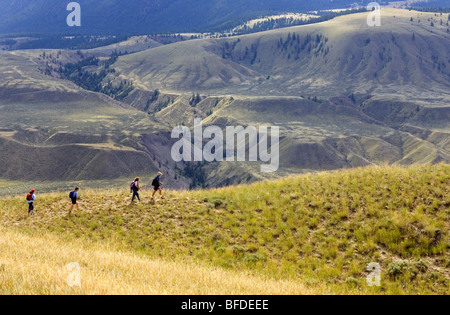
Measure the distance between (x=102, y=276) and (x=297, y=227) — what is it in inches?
481

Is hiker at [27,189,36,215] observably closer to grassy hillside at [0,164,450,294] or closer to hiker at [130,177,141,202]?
grassy hillside at [0,164,450,294]

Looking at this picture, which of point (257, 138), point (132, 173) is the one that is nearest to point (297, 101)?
point (257, 138)

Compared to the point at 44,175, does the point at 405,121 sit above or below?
above

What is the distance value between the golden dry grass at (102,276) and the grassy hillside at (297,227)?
494 millimetres

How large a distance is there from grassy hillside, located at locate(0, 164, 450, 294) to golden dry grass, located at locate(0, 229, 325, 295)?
0.49m

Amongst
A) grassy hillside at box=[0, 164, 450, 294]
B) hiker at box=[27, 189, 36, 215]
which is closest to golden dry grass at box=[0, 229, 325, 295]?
grassy hillside at box=[0, 164, 450, 294]

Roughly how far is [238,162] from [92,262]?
397 ft

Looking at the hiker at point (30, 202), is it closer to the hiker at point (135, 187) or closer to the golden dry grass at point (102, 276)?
the hiker at point (135, 187)

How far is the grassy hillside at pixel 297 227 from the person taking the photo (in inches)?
711

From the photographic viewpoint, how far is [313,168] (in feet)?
454

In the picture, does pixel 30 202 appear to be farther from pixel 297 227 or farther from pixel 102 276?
pixel 102 276

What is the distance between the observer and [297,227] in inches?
881

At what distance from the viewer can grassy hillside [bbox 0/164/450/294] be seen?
18.0 m
